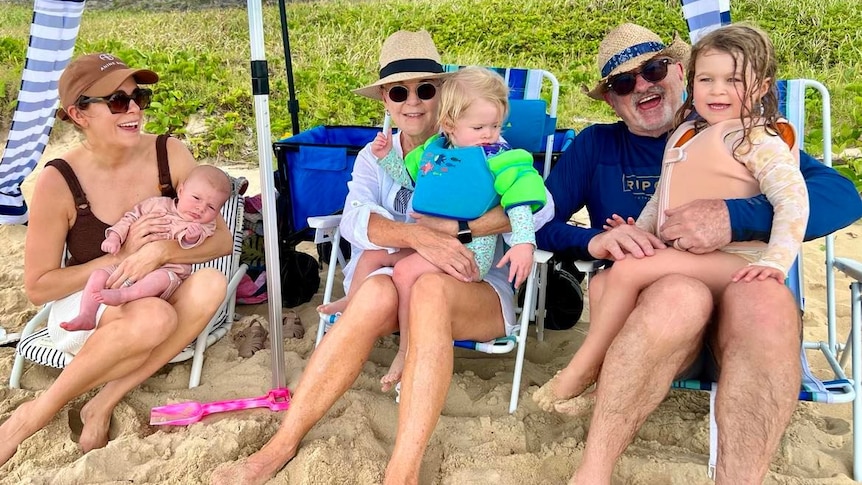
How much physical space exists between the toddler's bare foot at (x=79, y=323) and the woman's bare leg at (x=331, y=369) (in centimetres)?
81

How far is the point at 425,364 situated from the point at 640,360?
667 millimetres

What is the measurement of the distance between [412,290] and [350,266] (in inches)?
27.7

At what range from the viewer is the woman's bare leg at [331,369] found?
2399 millimetres

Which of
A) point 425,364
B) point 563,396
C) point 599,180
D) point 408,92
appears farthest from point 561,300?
point 425,364

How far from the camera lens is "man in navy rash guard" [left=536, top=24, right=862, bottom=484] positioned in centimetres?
203

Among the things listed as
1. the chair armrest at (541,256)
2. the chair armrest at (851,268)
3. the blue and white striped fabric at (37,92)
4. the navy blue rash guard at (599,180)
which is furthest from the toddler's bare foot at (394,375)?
the blue and white striped fabric at (37,92)

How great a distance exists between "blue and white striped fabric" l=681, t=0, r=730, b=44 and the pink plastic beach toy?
89.3 inches

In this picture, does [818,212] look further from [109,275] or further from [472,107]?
[109,275]

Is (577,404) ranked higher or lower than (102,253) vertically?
lower

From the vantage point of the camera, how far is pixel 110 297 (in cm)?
265

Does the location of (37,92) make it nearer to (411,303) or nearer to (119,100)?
(119,100)

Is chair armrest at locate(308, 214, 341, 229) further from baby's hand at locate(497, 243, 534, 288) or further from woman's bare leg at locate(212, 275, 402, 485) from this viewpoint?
baby's hand at locate(497, 243, 534, 288)

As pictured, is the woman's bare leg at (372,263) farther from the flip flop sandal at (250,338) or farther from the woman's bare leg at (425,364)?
the flip flop sandal at (250,338)

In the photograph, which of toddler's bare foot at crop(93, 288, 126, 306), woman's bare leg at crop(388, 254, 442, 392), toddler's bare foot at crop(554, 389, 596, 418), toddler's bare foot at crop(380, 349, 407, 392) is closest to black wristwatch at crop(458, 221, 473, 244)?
woman's bare leg at crop(388, 254, 442, 392)
